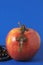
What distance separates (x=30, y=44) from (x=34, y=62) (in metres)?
0.08

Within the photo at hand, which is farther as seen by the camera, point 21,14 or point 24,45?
point 21,14

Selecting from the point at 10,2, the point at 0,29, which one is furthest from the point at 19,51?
the point at 10,2

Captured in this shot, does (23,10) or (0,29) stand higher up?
(23,10)

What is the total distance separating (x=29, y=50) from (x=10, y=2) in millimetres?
492

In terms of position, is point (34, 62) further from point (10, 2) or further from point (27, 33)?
point (10, 2)

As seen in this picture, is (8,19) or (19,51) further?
(8,19)

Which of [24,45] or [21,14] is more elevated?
[21,14]

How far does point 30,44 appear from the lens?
0.62 m

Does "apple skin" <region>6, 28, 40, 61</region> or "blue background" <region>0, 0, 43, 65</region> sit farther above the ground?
"blue background" <region>0, 0, 43, 65</region>

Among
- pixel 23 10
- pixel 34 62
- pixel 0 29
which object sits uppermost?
pixel 23 10

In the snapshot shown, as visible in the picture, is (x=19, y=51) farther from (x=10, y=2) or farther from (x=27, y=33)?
(x=10, y=2)

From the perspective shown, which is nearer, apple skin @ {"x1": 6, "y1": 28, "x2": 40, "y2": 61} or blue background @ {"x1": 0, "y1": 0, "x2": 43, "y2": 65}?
apple skin @ {"x1": 6, "y1": 28, "x2": 40, "y2": 61}

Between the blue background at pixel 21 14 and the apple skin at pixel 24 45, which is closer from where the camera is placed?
the apple skin at pixel 24 45

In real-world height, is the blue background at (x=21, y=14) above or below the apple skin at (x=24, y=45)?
above
